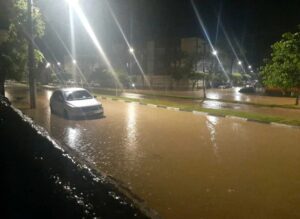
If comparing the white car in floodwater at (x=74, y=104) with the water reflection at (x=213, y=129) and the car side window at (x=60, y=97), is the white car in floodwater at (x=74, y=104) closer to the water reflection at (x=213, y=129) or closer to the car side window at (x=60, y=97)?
the car side window at (x=60, y=97)

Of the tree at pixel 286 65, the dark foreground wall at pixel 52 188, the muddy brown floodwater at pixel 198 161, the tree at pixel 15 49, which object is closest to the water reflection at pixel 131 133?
the muddy brown floodwater at pixel 198 161

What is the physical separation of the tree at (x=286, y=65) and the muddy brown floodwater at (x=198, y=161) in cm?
444

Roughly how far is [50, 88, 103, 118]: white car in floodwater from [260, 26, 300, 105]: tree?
9.97 m

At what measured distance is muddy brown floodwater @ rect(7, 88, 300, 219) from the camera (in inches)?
285

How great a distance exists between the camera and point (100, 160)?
11039 mm

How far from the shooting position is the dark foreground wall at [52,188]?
6.87 m

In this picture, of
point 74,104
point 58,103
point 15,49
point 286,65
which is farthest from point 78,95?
point 15,49

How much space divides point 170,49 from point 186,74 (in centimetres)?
1191

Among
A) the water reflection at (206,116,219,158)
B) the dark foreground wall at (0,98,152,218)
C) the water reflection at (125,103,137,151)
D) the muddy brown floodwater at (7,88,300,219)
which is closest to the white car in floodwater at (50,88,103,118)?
the muddy brown floodwater at (7,88,300,219)

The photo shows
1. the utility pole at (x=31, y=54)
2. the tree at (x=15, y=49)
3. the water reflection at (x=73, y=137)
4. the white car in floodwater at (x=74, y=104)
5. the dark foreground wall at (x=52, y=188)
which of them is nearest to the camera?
the dark foreground wall at (x=52, y=188)

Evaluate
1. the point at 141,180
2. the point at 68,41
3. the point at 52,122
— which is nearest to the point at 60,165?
the point at 141,180

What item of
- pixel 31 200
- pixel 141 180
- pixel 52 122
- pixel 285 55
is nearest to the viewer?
pixel 31 200

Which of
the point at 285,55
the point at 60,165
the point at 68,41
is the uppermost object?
the point at 68,41

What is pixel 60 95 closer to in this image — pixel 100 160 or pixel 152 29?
pixel 100 160
